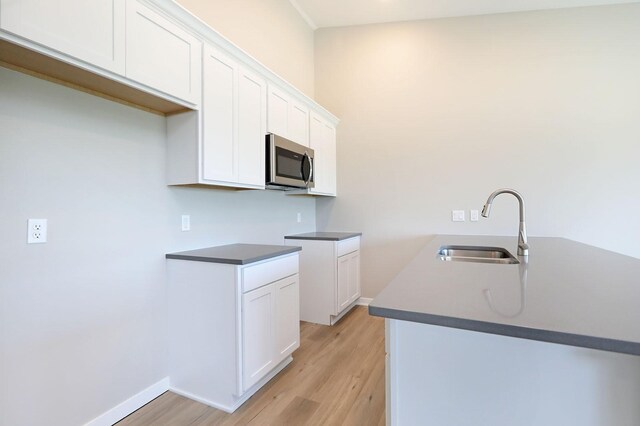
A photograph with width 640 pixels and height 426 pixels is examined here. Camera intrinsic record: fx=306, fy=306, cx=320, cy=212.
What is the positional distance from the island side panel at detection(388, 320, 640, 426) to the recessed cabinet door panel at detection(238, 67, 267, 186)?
165 centimetres

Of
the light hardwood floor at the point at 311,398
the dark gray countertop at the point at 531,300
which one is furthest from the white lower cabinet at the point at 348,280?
the dark gray countertop at the point at 531,300

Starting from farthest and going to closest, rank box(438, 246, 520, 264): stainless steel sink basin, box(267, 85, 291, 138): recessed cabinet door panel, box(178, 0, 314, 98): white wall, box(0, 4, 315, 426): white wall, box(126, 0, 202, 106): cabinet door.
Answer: box(267, 85, 291, 138): recessed cabinet door panel → box(178, 0, 314, 98): white wall → box(438, 246, 520, 264): stainless steel sink basin → box(126, 0, 202, 106): cabinet door → box(0, 4, 315, 426): white wall

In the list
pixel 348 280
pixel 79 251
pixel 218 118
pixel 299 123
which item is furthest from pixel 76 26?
pixel 348 280

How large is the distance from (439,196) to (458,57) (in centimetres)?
160

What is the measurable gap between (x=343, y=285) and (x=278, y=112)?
74.9 inches

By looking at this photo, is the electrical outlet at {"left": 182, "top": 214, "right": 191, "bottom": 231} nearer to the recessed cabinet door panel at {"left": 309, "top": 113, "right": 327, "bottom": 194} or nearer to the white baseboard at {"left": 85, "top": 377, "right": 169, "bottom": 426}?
the white baseboard at {"left": 85, "top": 377, "right": 169, "bottom": 426}

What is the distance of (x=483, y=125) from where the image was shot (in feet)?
11.2

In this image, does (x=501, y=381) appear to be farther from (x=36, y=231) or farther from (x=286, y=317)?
(x=36, y=231)

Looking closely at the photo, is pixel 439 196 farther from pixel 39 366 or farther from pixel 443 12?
pixel 39 366

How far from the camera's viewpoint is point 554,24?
10.7 ft

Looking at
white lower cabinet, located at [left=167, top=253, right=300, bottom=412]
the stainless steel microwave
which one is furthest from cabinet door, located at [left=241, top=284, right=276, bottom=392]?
the stainless steel microwave

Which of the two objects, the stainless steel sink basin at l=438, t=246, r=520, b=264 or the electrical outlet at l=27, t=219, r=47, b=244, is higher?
the electrical outlet at l=27, t=219, r=47, b=244

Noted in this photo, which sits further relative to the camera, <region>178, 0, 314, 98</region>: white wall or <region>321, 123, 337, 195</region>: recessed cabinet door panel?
<region>321, 123, 337, 195</region>: recessed cabinet door panel

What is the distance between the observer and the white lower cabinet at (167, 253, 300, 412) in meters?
1.85
